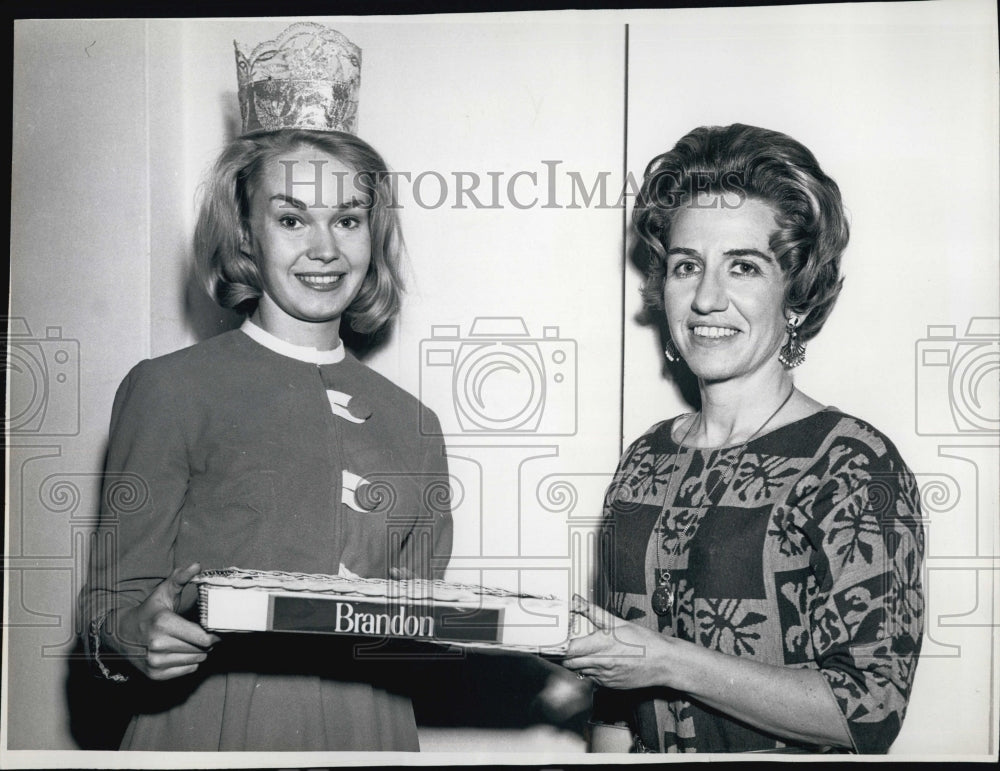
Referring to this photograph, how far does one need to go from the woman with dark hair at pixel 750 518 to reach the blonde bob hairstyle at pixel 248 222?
467 millimetres

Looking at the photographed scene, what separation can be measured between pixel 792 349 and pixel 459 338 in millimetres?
595

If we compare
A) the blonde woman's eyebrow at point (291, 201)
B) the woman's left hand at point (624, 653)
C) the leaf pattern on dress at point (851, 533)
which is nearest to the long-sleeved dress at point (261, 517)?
the blonde woman's eyebrow at point (291, 201)

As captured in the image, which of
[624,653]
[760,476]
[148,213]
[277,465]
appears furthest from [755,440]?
[148,213]

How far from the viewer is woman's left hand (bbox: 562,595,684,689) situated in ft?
5.76

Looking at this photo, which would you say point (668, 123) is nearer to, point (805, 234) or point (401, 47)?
point (805, 234)

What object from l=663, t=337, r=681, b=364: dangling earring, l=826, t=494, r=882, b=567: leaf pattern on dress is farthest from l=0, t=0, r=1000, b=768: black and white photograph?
l=826, t=494, r=882, b=567: leaf pattern on dress

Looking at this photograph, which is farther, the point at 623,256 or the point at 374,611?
the point at 623,256

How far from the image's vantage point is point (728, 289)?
6.05 feet

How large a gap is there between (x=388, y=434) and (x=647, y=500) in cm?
48

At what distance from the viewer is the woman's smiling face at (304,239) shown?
1.94m

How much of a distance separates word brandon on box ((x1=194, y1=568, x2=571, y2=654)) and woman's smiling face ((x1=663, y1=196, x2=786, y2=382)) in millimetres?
512

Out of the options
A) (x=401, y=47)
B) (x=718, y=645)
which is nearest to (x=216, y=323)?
(x=401, y=47)

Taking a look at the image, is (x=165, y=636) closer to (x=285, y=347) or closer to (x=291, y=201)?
(x=285, y=347)

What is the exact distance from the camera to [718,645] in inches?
69.9
